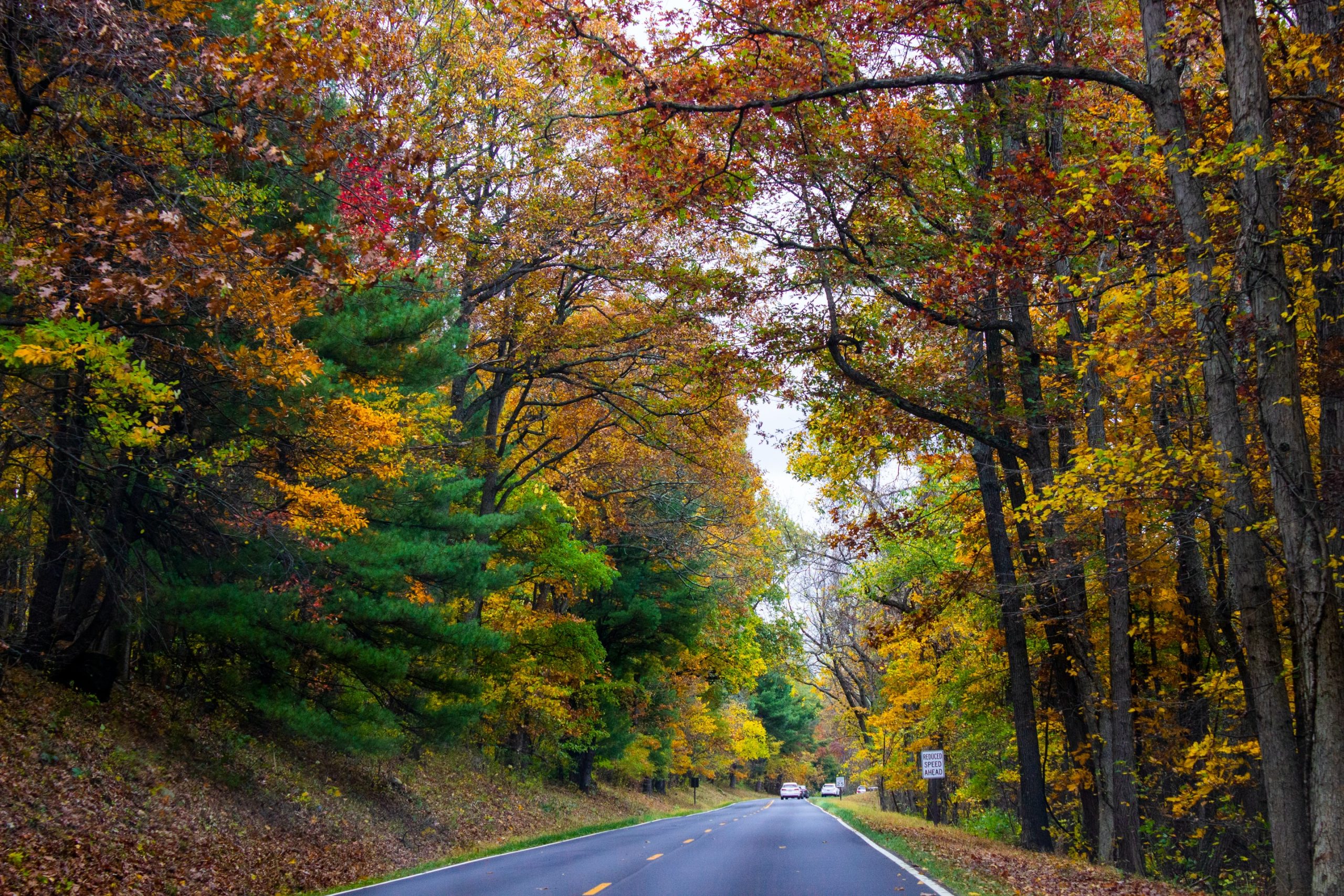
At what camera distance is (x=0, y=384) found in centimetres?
960

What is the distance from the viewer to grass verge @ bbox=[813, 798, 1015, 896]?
35.0ft

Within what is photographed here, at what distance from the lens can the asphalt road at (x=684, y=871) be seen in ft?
35.8

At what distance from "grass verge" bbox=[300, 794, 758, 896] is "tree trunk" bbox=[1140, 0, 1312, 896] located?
9.95 m

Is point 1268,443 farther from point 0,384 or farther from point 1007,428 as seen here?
point 0,384

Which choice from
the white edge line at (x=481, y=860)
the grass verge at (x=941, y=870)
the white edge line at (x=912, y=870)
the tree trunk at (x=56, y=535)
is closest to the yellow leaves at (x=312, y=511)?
the tree trunk at (x=56, y=535)

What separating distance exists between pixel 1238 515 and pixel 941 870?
23.5 ft

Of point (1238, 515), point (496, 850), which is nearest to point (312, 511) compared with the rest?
point (496, 850)

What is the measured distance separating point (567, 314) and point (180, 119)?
14.5m

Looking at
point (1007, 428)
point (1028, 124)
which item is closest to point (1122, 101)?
point (1028, 124)

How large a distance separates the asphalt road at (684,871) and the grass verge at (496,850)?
0.40m

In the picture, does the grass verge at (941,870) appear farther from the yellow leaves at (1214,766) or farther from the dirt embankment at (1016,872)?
the yellow leaves at (1214,766)

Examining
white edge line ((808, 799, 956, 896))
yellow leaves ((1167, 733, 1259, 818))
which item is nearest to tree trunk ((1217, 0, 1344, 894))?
white edge line ((808, 799, 956, 896))

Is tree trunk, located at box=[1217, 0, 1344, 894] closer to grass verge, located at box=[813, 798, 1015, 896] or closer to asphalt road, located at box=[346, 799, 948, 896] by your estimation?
grass verge, located at box=[813, 798, 1015, 896]

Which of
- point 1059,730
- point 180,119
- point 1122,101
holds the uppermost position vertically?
point 1122,101
